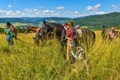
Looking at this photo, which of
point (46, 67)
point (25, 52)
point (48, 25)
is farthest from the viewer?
point (48, 25)

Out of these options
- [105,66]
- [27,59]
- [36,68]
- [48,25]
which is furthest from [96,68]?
[48,25]

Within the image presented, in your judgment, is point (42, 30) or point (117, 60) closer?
point (117, 60)

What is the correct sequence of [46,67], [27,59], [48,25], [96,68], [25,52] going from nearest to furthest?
[96,68], [46,67], [27,59], [25,52], [48,25]

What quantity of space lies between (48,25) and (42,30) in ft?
1.08

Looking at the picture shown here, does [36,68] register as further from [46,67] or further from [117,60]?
[117,60]

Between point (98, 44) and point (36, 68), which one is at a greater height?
point (98, 44)

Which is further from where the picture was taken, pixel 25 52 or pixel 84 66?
pixel 25 52

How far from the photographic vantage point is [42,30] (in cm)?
1167

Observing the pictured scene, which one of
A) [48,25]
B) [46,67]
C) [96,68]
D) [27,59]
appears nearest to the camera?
[96,68]

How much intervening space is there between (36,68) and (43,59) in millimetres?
356

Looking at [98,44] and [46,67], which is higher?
[98,44]

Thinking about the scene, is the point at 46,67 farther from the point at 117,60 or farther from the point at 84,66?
the point at 117,60

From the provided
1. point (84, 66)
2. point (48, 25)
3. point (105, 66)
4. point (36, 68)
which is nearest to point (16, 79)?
point (36, 68)

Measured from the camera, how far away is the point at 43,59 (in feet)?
20.8
